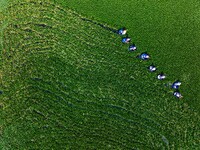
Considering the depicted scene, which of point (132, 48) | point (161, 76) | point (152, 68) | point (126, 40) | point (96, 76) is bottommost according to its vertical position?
point (96, 76)

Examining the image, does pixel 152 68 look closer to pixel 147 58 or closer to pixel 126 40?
pixel 147 58

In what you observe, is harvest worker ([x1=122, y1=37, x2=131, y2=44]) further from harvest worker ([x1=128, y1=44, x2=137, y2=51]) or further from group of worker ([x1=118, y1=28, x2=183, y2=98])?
harvest worker ([x1=128, y1=44, x2=137, y2=51])

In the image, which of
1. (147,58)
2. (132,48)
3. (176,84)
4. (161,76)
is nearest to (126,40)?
(132,48)

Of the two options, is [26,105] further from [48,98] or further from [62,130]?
[62,130]

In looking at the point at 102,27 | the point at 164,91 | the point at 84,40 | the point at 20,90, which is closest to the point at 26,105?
the point at 20,90

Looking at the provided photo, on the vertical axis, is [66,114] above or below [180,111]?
below

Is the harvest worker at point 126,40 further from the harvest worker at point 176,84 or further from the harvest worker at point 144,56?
the harvest worker at point 176,84

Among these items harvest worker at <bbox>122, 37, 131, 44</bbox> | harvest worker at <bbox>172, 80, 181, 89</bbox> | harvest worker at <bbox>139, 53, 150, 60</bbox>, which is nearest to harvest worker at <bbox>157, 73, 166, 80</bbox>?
harvest worker at <bbox>172, 80, 181, 89</bbox>

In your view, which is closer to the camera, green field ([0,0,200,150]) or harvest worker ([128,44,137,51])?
green field ([0,0,200,150])
